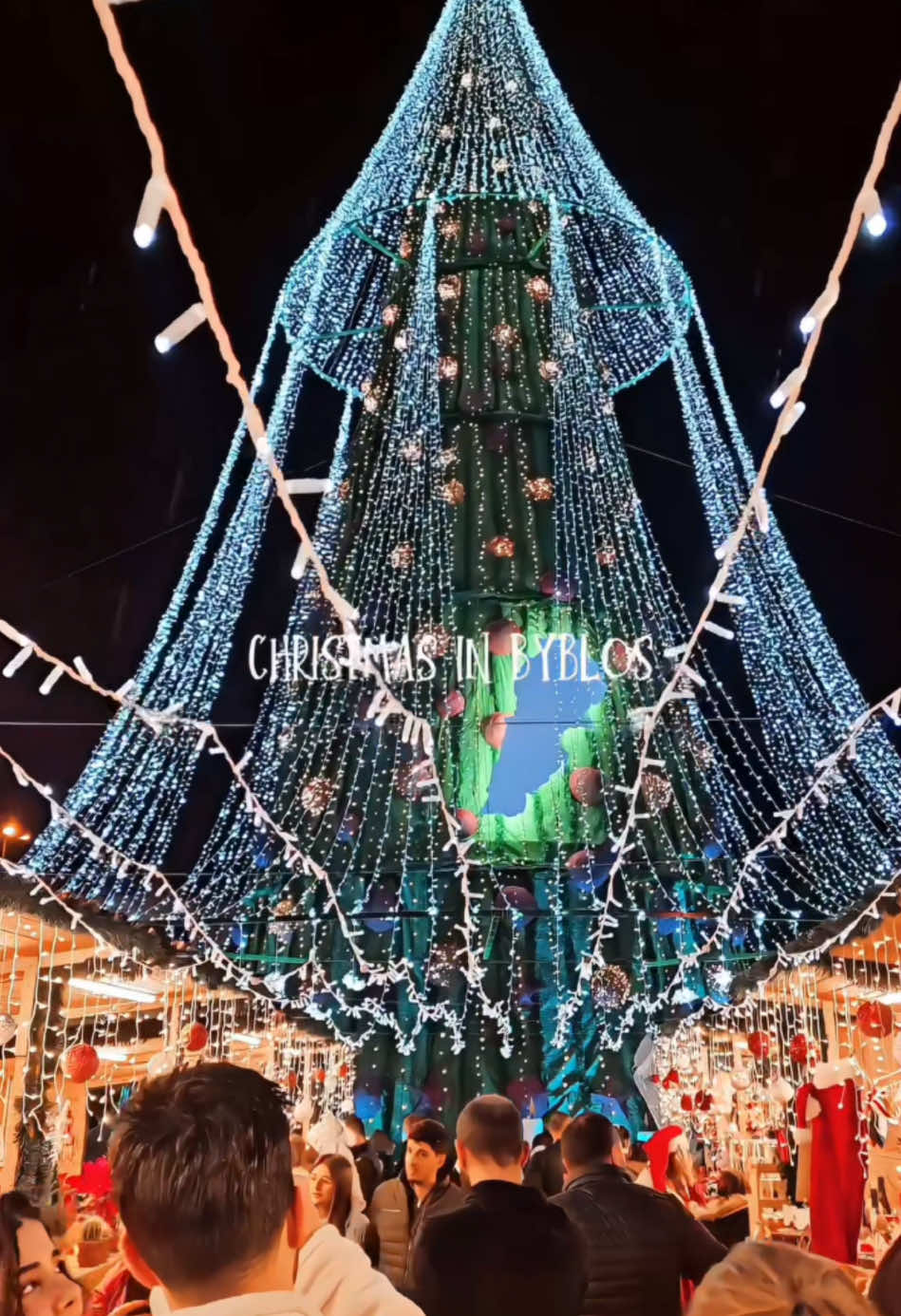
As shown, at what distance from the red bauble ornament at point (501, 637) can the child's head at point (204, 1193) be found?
42.8 feet

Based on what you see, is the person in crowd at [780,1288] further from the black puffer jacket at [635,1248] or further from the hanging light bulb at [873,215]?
the hanging light bulb at [873,215]

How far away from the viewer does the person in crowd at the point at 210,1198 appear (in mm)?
1281

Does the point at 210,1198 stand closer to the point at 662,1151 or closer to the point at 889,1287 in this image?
the point at 889,1287

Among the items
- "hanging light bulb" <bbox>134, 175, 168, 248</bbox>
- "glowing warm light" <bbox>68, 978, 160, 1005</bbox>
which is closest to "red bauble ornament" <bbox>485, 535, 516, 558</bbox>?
"glowing warm light" <bbox>68, 978, 160, 1005</bbox>

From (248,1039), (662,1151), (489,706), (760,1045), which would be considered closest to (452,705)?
(489,706)

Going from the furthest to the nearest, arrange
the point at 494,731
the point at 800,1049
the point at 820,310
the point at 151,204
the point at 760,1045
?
1. the point at 494,731
2. the point at 760,1045
3. the point at 800,1049
4. the point at 820,310
5. the point at 151,204

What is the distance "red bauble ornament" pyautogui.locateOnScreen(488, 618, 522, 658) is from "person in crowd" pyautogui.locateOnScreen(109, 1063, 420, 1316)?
13.0 meters

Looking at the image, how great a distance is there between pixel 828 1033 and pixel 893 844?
3473 millimetres

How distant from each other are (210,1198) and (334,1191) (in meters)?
3.50

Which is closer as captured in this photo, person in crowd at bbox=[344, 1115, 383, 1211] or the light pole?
person in crowd at bbox=[344, 1115, 383, 1211]

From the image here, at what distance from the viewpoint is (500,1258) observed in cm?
248

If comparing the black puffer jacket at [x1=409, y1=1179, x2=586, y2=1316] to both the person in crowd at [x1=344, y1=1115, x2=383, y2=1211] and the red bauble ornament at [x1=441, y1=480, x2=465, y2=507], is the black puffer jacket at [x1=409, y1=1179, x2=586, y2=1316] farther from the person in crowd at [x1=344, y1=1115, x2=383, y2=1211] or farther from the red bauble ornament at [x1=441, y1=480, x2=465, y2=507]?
the red bauble ornament at [x1=441, y1=480, x2=465, y2=507]

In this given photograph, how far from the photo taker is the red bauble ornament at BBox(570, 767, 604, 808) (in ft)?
45.7

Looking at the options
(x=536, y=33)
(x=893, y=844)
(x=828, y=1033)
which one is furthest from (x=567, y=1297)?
(x=828, y=1033)
